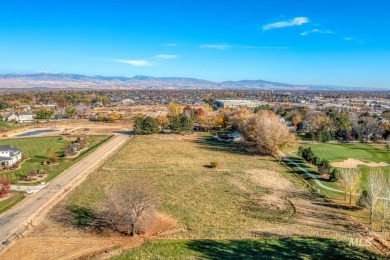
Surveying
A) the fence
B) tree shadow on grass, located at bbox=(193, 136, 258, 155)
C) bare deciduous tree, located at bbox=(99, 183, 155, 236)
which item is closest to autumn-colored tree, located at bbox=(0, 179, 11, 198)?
the fence

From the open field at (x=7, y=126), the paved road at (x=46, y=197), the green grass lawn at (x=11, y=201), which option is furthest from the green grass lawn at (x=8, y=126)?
the green grass lawn at (x=11, y=201)

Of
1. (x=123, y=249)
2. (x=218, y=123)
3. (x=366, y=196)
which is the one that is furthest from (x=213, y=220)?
(x=218, y=123)

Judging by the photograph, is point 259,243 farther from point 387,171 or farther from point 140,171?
point 387,171

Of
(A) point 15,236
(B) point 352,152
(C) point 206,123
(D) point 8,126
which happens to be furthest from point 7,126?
(B) point 352,152

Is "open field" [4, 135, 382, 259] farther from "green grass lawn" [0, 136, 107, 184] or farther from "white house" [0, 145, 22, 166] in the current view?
"white house" [0, 145, 22, 166]

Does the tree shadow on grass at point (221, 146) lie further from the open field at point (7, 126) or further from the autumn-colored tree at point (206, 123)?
the open field at point (7, 126)

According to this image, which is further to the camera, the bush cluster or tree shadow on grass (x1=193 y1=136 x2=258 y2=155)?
tree shadow on grass (x1=193 y1=136 x2=258 y2=155)
